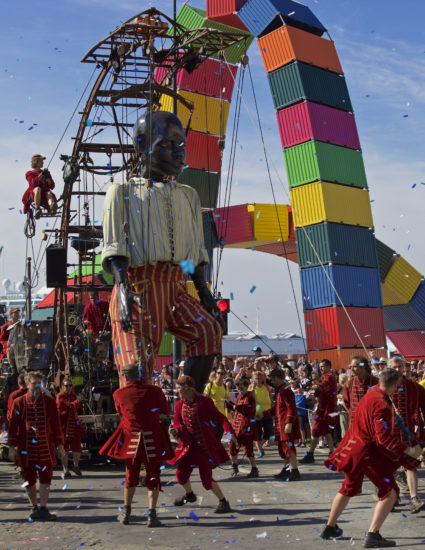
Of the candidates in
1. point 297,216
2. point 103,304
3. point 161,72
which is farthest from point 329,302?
point 103,304

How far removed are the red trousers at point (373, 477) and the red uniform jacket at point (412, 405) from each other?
2286 millimetres

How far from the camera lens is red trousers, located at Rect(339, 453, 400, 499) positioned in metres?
5.40

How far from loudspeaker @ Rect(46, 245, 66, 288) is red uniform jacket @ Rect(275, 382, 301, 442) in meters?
3.86

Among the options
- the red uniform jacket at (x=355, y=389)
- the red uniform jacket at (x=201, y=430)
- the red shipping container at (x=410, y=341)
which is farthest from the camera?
the red shipping container at (x=410, y=341)

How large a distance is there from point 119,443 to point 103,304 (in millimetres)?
5221

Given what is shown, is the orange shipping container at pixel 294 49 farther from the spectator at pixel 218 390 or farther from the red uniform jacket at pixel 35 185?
the spectator at pixel 218 390

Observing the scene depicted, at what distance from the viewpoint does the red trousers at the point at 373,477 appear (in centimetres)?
540

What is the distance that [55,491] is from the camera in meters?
8.80

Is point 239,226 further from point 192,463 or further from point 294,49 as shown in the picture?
point 192,463

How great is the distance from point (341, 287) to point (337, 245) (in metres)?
1.38

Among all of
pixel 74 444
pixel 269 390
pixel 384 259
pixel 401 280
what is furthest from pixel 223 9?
pixel 74 444

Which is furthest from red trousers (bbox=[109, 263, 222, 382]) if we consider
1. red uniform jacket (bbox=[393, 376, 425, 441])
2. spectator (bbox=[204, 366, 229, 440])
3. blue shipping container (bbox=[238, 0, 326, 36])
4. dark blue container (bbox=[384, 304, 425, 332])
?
dark blue container (bbox=[384, 304, 425, 332])

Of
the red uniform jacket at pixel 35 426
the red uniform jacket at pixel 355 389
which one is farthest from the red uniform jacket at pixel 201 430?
the red uniform jacket at pixel 355 389

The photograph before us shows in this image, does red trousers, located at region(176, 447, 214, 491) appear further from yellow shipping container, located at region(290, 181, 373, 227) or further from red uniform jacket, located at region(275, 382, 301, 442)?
yellow shipping container, located at region(290, 181, 373, 227)
